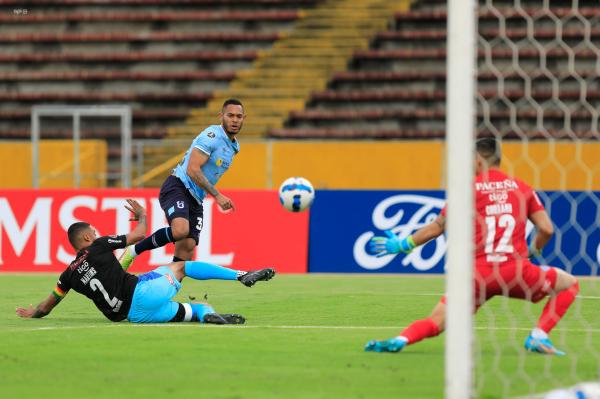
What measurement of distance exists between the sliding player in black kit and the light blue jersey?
4.51 feet

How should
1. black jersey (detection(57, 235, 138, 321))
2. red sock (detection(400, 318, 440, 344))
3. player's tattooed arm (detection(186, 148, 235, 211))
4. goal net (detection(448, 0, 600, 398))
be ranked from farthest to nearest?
1. player's tattooed arm (detection(186, 148, 235, 211))
2. black jersey (detection(57, 235, 138, 321))
3. red sock (detection(400, 318, 440, 344))
4. goal net (detection(448, 0, 600, 398))

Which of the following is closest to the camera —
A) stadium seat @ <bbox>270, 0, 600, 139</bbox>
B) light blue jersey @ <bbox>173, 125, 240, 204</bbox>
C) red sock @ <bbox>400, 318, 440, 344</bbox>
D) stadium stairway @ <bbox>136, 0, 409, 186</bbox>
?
red sock @ <bbox>400, 318, 440, 344</bbox>

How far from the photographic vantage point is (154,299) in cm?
917

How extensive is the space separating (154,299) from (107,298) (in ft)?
1.17

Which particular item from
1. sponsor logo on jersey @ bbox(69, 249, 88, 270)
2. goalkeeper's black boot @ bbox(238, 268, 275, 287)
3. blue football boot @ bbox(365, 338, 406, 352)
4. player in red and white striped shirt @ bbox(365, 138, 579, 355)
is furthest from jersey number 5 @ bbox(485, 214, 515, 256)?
sponsor logo on jersey @ bbox(69, 249, 88, 270)

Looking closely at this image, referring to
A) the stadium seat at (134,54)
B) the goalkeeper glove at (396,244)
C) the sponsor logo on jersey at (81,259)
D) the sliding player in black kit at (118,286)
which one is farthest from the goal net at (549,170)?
the stadium seat at (134,54)

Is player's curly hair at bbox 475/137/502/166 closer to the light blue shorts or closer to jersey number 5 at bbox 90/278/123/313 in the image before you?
the light blue shorts

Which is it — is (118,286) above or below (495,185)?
below

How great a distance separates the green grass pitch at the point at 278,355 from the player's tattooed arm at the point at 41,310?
67 mm

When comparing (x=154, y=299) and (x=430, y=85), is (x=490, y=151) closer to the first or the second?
(x=154, y=299)

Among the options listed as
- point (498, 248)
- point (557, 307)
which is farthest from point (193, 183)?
point (557, 307)

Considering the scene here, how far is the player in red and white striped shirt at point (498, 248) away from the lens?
7387mm

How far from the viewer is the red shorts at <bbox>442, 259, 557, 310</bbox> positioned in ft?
24.3

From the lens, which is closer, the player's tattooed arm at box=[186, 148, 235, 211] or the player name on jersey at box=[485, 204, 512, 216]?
the player name on jersey at box=[485, 204, 512, 216]
